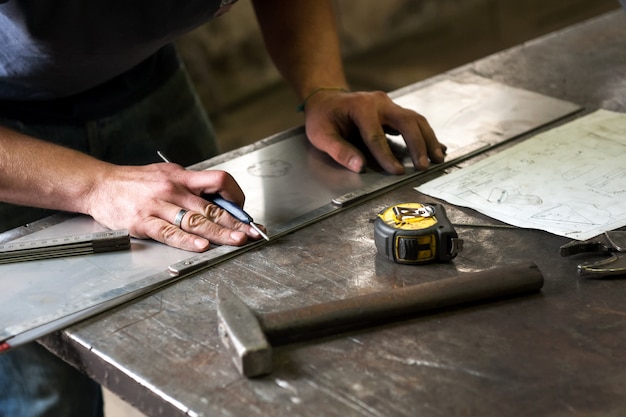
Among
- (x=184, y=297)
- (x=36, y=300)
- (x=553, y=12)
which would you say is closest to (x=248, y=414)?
Answer: (x=184, y=297)

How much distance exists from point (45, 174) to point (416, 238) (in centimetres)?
60

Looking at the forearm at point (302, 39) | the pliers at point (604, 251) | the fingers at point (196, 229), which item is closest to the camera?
the pliers at point (604, 251)

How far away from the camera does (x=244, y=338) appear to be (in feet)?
3.40

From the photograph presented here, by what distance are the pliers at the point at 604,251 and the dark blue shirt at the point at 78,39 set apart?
2.60ft

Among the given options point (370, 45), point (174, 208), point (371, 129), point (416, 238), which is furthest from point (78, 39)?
point (370, 45)

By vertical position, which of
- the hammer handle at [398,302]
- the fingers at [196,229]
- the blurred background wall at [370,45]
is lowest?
the blurred background wall at [370,45]

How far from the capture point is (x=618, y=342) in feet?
3.50

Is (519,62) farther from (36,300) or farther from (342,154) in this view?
(36,300)

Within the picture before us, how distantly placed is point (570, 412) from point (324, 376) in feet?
0.89

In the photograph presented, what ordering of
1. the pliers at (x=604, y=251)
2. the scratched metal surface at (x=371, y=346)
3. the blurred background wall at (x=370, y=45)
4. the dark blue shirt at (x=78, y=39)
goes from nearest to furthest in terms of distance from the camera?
the scratched metal surface at (x=371, y=346), the pliers at (x=604, y=251), the dark blue shirt at (x=78, y=39), the blurred background wall at (x=370, y=45)

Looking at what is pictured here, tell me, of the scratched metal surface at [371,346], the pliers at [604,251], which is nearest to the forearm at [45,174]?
the scratched metal surface at [371,346]

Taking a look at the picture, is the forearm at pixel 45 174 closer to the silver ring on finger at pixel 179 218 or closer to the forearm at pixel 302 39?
the silver ring on finger at pixel 179 218

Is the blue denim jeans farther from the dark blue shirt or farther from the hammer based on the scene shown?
the hammer

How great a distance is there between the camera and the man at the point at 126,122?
54.3 inches
